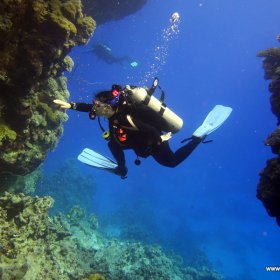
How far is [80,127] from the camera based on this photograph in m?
102

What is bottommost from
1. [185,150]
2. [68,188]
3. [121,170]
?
[121,170]

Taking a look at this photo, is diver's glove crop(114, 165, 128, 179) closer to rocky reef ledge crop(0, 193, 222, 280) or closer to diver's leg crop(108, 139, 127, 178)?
diver's leg crop(108, 139, 127, 178)

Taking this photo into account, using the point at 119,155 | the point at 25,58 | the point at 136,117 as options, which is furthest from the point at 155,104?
the point at 25,58

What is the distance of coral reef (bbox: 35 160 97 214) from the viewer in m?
24.7

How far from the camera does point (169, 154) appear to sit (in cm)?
798

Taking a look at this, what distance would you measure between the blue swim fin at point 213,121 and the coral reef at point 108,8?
40.3 ft

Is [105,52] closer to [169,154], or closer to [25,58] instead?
[169,154]

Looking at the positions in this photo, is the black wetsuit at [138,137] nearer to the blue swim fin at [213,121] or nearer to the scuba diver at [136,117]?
the scuba diver at [136,117]

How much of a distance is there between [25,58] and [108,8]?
16689mm

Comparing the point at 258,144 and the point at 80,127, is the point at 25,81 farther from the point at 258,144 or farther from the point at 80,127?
the point at 80,127

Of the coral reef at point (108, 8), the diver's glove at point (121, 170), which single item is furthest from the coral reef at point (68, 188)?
the diver's glove at point (121, 170)

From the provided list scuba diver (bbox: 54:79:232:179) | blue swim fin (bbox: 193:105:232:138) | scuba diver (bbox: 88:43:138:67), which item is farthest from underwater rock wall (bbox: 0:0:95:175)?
scuba diver (bbox: 88:43:138:67)

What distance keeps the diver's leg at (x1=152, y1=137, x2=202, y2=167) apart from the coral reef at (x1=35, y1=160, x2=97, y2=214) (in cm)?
1688

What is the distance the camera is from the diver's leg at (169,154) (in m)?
7.60
